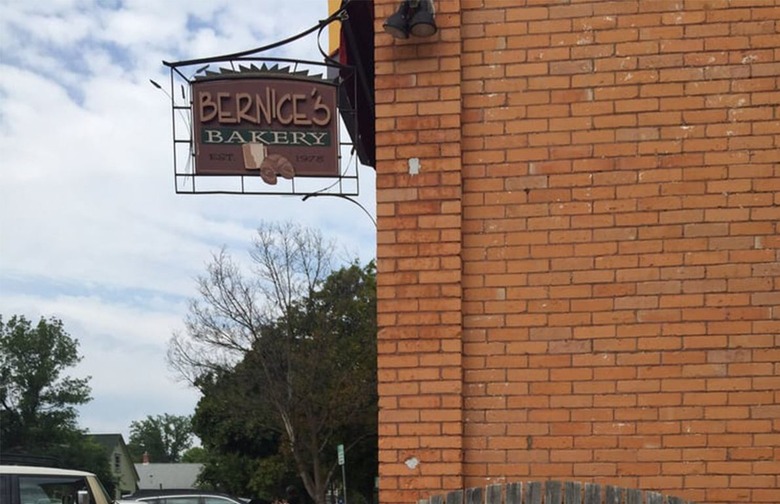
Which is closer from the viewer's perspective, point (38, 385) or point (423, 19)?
Result: point (423, 19)

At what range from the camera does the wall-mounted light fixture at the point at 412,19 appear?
534cm

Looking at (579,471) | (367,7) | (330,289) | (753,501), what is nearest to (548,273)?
(579,471)

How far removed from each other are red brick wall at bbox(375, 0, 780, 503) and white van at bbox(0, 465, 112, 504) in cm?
→ 750

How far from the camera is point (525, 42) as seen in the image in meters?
5.54

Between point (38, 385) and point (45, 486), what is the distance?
63.5 m

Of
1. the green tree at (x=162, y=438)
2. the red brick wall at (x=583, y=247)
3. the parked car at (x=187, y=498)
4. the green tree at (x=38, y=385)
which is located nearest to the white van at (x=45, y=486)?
the red brick wall at (x=583, y=247)

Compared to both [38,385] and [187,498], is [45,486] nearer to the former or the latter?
[187,498]

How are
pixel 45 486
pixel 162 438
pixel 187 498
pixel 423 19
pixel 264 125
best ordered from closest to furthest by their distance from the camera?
pixel 423 19 < pixel 264 125 < pixel 45 486 < pixel 187 498 < pixel 162 438

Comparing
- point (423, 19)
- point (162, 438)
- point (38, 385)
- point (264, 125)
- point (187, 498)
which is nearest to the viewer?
point (423, 19)

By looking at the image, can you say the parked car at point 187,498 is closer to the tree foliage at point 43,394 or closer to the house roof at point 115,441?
the tree foliage at point 43,394

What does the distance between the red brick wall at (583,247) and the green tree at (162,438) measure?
13078 centimetres

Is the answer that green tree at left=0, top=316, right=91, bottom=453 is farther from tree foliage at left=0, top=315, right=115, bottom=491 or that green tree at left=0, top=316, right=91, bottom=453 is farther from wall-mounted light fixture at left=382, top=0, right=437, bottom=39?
wall-mounted light fixture at left=382, top=0, right=437, bottom=39

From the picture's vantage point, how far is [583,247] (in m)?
5.35

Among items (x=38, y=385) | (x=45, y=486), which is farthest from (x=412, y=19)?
(x=38, y=385)
